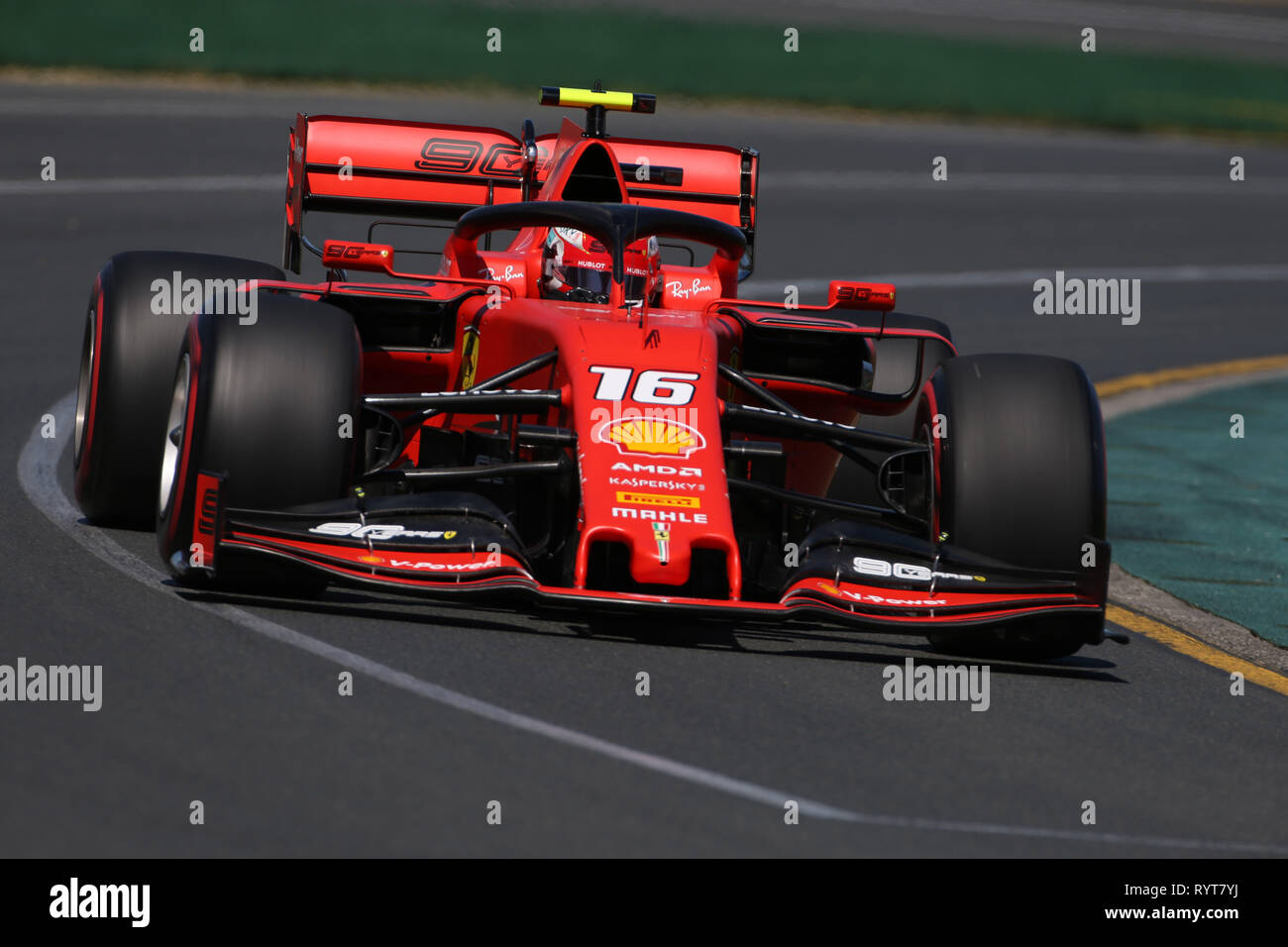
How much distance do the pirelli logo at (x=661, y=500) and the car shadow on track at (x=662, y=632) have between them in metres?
0.48

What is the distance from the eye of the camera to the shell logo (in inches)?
268

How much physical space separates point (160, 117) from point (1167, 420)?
12917 millimetres

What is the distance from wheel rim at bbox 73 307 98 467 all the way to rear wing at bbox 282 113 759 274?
5.13ft

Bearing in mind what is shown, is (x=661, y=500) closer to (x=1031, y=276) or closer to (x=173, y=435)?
(x=173, y=435)

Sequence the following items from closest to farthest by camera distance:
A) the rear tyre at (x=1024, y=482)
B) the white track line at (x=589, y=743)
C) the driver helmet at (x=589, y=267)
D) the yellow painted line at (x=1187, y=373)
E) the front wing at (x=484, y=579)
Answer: the white track line at (x=589, y=743)
the front wing at (x=484, y=579)
the rear tyre at (x=1024, y=482)
the driver helmet at (x=589, y=267)
the yellow painted line at (x=1187, y=373)

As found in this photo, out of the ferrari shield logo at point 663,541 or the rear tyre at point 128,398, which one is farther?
the rear tyre at point 128,398

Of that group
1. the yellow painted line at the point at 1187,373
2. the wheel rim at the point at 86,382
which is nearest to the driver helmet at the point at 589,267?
the wheel rim at the point at 86,382

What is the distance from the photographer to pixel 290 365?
681 cm

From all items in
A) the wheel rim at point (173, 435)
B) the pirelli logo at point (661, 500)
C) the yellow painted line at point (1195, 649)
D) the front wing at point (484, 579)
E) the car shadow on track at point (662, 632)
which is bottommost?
the yellow painted line at point (1195, 649)

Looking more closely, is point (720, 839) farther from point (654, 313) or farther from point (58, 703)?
point (654, 313)

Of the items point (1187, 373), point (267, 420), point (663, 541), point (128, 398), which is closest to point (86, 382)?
point (128, 398)

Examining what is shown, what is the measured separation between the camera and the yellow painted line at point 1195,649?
730 cm

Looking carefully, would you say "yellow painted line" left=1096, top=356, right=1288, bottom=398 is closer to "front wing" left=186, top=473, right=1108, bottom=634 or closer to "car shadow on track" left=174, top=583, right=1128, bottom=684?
"car shadow on track" left=174, top=583, right=1128, bottom=684

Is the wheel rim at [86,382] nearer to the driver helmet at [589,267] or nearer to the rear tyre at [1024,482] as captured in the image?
the driver helmet at [589,267]
